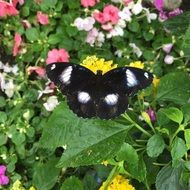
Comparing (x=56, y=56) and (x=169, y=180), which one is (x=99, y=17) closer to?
(x=56, y=56)

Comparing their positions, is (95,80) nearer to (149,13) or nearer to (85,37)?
(85,37)

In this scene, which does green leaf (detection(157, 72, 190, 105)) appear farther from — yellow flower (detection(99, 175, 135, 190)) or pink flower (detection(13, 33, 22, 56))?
pink flower (detection(13, 33, 22, 56))

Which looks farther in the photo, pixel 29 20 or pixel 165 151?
pixel 29 20

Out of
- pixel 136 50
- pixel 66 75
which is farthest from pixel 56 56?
pixel 66 75

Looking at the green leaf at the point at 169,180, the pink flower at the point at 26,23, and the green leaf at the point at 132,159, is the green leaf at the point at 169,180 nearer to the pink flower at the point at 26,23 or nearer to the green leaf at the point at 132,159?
the green leaf at the point at 132,159

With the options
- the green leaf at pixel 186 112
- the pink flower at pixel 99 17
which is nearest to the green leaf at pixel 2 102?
the pink flower at pixel 99 17

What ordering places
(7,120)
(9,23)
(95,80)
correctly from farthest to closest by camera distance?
1. (9,23)
2. (7,120)
3. (95,80)

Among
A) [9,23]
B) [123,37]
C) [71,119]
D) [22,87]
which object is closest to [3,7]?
[9,23]
